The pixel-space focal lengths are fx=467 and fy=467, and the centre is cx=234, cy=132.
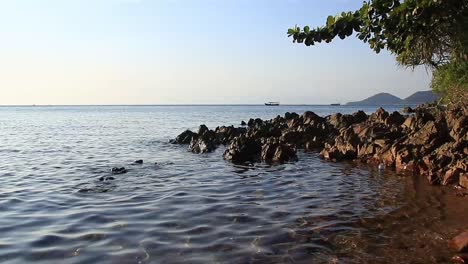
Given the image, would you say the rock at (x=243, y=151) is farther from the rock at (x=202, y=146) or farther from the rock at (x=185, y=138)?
the rock at (x=185, y=138)

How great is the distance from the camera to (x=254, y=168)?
65.1 ft

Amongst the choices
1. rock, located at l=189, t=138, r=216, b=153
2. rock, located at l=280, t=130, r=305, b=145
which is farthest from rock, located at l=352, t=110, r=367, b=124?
rock, located at l=189, t=138, r=216, b=153

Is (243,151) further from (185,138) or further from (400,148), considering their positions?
(185,138)

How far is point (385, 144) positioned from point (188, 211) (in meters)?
12.5

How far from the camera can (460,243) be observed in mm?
8250

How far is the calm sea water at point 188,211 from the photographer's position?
8.57 meters

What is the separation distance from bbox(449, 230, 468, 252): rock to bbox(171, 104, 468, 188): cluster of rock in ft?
19.3

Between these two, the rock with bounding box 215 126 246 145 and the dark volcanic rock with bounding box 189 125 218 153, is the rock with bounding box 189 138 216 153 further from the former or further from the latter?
the rock with bounding box 215 126 246 145

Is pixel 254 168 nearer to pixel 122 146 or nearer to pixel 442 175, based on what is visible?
pixel 442 175

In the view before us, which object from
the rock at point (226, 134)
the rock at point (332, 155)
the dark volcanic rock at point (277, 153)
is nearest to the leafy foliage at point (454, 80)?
the rock at point (332, 155)

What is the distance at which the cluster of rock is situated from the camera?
16.3 metres

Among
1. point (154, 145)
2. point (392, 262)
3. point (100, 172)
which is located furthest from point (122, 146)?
point (392, 262)

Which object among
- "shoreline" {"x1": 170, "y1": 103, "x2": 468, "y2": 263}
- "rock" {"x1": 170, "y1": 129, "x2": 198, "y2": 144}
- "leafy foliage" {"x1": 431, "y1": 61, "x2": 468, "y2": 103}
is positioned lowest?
"rock" {"x1": 170, "y1": 129, "x2": 198, "y2": 144}

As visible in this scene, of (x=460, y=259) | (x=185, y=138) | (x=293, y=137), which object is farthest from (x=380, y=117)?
(x=460, y=259)
